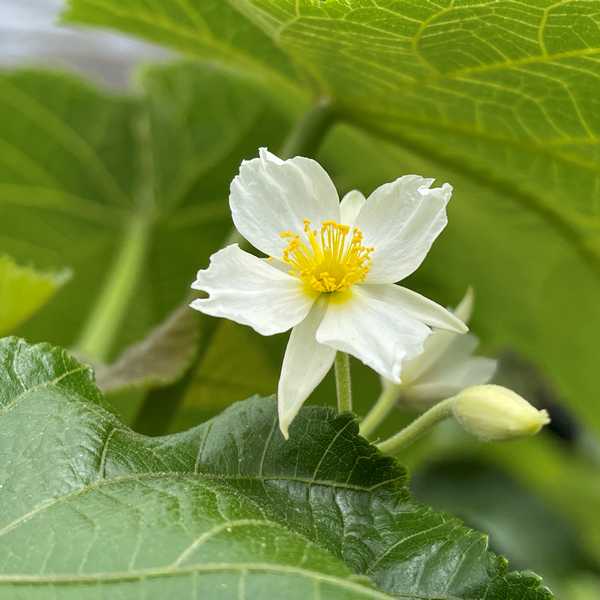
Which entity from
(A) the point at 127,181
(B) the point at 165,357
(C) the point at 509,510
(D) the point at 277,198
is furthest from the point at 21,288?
(C) the point at 509,510

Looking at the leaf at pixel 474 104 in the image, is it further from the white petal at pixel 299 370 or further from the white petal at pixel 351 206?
the white petal at pixel 299 370

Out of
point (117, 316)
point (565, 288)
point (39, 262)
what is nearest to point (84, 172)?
point (39, 262)

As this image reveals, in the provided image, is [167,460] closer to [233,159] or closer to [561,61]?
[561,61]

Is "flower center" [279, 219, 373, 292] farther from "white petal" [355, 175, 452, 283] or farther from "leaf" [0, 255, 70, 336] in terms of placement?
"leaf" [0, 255, 70, 336]

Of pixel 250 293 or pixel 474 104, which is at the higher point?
pixel 474 104

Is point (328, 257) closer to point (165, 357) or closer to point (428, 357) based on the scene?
point (428, 357)

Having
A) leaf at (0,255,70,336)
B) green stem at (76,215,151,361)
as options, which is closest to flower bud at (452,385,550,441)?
leaf at (0,255,70,336)
